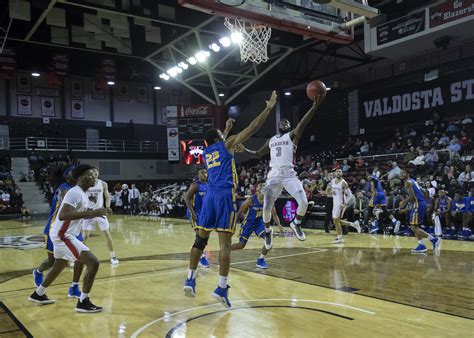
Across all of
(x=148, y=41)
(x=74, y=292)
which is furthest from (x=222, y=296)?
(x=148, y=41)

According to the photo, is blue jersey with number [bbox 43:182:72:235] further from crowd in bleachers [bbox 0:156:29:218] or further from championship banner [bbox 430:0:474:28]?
crowd in bleachers [bbox 0:156:29:218]

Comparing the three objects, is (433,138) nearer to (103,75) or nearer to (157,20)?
(157,20)

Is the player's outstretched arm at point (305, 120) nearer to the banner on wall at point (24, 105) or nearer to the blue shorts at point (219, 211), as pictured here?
the blue shorts at point (219, 211)

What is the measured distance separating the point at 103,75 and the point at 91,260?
2148cm

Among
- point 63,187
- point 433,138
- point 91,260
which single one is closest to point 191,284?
point 91,260

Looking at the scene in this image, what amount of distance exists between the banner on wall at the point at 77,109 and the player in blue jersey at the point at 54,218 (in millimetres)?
24087

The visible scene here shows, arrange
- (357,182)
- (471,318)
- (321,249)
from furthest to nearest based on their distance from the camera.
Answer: (357,182) → (321,249) → (471,318)

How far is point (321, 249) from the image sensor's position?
9.10m

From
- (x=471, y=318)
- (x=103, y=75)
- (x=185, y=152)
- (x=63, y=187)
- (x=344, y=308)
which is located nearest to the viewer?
(x=471, y=318)

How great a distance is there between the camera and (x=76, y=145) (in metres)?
27.8

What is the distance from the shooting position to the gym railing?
25484mm

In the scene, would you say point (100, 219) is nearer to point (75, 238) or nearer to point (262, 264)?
point (262, 264)

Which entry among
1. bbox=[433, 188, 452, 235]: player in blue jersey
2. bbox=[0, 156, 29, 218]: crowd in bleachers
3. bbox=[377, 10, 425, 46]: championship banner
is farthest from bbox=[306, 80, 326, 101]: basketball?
bbox=[0, 156, 29, 218]: crowd in bleachers

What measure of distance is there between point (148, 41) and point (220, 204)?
1688cm
